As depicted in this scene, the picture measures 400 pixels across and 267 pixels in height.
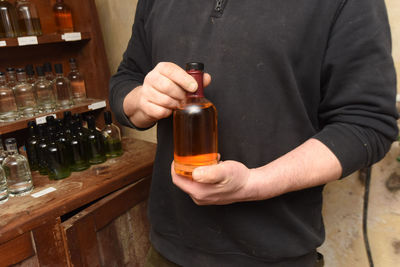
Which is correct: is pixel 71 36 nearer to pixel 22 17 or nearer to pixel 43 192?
pixel 22 17

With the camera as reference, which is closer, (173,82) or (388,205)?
(173,82)

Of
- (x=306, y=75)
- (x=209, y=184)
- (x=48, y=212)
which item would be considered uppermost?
(x=306, y=75)

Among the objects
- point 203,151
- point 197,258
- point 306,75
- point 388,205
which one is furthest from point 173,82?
point 388,205

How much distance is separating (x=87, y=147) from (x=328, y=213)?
108 cm

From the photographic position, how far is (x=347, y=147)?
22.1 inches

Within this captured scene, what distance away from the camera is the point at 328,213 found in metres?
1.23

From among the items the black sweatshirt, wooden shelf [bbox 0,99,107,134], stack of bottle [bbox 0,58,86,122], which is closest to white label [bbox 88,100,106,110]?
wooden shelf [bbox 0,99,107,134]

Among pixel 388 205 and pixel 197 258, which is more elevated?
pixel 197 258

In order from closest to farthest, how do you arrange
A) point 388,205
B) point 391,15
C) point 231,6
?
1. point 231,6
2. point 391,15
3. point 388,205

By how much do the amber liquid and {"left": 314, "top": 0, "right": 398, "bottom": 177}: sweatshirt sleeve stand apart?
206 millimetres

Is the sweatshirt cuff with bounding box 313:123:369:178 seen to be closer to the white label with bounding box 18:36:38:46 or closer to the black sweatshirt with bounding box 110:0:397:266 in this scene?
the black sweatshirt with bounding box 110:0:397:266

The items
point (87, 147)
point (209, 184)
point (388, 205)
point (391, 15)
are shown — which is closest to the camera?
point (209, 184)

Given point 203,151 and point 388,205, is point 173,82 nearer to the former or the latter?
point 203,151

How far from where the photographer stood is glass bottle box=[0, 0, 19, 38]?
1.45m
